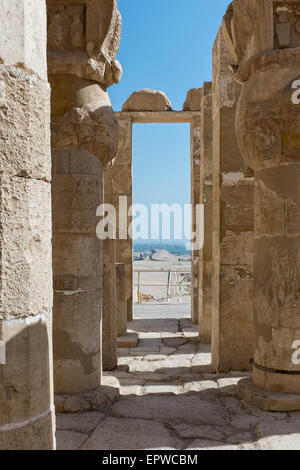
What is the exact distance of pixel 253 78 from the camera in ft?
12.5

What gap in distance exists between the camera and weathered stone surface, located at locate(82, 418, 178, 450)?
9.84 feet

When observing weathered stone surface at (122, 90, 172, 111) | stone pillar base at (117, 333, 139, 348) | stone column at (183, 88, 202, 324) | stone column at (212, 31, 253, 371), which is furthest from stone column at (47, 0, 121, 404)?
weathered stone surface at (122, 90, 172, 111)

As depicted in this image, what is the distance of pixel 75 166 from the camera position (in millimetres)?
3900

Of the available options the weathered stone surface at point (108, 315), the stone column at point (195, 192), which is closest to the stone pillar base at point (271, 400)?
the weathered stone surface at point (108, 315)

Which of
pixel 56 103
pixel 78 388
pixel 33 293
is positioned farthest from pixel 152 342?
pixel 33 293

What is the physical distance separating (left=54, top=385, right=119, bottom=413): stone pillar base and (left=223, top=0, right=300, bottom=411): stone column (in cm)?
116

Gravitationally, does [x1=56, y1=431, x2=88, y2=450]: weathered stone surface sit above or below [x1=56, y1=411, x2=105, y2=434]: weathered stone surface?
above

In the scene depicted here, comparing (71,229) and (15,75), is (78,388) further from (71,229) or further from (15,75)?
(15,75)

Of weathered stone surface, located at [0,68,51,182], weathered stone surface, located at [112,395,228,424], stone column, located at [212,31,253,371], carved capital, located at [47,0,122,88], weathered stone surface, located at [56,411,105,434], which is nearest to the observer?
weathered stone surface, located at [0,68,51,182]

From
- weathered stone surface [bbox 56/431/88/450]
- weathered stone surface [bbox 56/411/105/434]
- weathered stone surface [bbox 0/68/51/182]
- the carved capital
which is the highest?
the carved capital

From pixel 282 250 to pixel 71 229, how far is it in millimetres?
1718

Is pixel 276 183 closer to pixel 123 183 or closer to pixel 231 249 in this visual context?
pixel 231 249

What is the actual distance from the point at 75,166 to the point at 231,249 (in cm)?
226

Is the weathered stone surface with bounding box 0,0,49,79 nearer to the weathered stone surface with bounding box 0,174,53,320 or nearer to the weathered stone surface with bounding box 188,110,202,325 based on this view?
the weathered stone surface with bounding box 0,174,53,320
